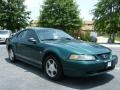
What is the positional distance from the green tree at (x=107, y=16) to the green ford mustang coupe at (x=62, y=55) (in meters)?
29.0

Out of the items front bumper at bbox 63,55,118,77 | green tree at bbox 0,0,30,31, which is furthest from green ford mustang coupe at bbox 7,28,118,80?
green tree at bbox 0,0,30,31

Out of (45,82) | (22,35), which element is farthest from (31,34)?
(45,82)

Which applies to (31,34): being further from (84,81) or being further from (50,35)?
(84,81)

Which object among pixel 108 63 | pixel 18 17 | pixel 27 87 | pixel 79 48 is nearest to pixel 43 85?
pixel 27 87

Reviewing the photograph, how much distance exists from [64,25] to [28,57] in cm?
3307

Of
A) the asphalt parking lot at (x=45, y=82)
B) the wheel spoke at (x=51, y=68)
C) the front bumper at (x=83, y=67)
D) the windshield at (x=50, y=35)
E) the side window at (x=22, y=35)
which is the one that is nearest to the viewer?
the front bumper at (x=83, y=67)

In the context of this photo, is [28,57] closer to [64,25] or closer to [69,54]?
[69,54]

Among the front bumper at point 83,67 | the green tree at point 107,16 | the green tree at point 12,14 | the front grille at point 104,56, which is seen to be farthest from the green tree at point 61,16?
the front bumper at point 83,67

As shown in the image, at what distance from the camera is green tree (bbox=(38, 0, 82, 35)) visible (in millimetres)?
40125

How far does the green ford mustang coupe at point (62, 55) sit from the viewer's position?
5.73 meters

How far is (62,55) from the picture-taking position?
6012 millimetres

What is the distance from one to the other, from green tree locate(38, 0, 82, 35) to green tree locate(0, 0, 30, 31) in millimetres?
6312

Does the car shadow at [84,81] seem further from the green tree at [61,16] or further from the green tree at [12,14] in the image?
the green tree at [61,16]

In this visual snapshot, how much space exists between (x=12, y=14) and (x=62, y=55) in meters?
29.1
